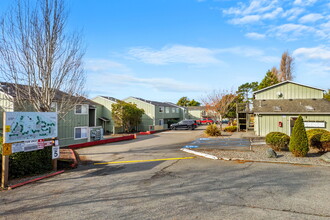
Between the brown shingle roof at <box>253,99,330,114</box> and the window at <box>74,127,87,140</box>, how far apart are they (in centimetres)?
1910

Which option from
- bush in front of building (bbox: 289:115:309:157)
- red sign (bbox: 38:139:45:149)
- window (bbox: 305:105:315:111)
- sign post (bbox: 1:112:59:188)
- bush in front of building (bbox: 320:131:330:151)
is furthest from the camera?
window (bbox: 305:105:315:111)

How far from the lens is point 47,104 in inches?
405

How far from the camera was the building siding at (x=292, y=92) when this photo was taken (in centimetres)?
2281

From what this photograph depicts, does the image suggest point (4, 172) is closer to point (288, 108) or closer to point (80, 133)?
point (80, 133)

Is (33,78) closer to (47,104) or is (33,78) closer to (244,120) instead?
(47,104)

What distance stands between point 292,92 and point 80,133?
2513 cm

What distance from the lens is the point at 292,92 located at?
23.5 metres

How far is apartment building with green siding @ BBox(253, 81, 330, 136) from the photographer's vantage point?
19.1m

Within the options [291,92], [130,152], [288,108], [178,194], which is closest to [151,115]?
[291,92]

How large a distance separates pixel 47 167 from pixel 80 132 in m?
14.0

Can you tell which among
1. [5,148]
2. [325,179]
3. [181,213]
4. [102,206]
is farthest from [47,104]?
[325,179]

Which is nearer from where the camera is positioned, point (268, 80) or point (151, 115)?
point (268, 80)

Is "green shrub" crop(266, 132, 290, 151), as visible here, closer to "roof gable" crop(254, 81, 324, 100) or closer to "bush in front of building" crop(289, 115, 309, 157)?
"bush in front of building" crop(289, 115, 309, 157)

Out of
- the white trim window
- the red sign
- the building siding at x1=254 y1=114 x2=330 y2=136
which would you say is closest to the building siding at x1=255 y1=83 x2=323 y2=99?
the building siding at x1=254 y1=114 x2=330 y2=136
